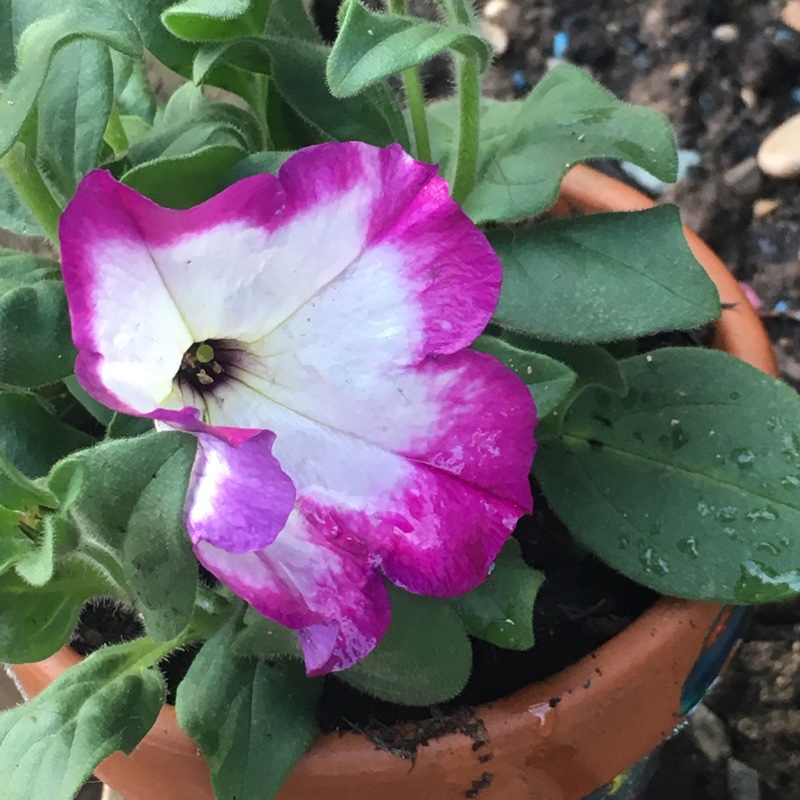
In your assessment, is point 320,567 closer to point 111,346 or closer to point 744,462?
point 111,346

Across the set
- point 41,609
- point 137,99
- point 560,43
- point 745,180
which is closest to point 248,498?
point 41,609

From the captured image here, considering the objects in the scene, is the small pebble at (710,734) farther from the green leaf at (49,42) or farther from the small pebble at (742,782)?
the green leaf at (49,42)

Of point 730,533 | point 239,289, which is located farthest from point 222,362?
point 730,533

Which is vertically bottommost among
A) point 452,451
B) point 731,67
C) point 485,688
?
point 485,688

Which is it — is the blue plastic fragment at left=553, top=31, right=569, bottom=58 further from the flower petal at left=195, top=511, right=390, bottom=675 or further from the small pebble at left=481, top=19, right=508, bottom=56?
the flower petal at left=195, top=511, right=390, bottom=675

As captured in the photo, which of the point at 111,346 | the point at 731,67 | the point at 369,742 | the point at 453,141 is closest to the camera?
the point at 111,346

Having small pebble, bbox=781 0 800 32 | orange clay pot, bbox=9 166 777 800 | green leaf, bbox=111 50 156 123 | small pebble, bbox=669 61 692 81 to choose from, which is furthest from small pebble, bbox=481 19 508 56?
orange clay pot, bbox=9 166 777 800

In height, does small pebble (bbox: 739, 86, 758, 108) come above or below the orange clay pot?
above
